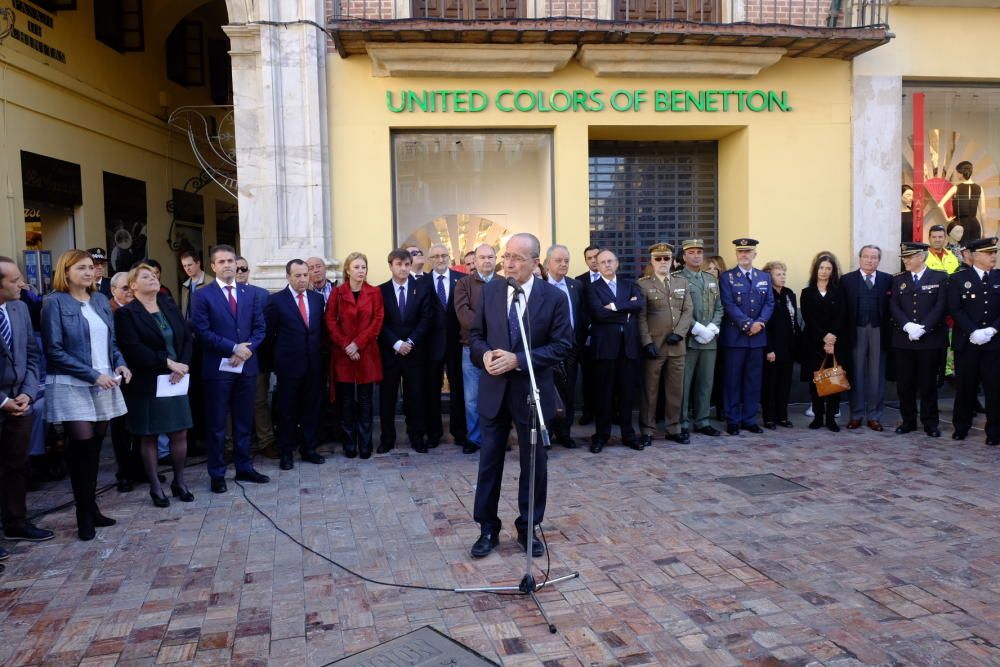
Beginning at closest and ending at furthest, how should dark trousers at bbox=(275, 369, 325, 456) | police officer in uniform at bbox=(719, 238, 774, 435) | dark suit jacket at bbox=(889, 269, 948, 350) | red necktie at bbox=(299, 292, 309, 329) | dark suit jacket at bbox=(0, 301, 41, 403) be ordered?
dark suit jacket at bbox=(0, 301, 41, 403), dark trousers at bbox=(275, 369, 325, 456), red necktie at bbox=(299, 292, 309, 329), dark suit jacket at bbox=(889, 269, 948, 350), police officer in uniform at bbox=(719, 238, 774, 435)

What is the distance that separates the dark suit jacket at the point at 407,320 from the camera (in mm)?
7590

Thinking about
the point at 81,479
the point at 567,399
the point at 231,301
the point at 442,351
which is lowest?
the point at 81,479

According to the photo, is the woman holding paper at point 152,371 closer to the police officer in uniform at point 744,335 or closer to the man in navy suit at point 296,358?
the man in navy suit at point 296,358

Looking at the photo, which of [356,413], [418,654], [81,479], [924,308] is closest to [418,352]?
[356,413]

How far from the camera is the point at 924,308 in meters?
8.12

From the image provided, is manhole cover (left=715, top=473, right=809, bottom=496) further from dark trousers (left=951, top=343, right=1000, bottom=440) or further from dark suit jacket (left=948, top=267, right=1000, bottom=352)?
dark suit jacket (left=948, top=267, right=1000, bottom=352)

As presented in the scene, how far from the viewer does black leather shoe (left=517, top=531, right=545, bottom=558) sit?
4.75m

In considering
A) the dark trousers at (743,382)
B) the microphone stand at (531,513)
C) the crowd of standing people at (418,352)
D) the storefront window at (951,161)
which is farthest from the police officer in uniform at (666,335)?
the storefront window at (951,161)

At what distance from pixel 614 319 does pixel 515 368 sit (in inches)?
126

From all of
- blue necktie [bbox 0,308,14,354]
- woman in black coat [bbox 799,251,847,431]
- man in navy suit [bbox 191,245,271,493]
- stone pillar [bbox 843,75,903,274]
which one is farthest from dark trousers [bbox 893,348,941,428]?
blue necktie [bbox 0,308,14,354]

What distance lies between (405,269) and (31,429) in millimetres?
3570

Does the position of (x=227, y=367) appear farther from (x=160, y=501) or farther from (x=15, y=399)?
(x=15, y=399)

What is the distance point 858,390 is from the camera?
859 centimetres

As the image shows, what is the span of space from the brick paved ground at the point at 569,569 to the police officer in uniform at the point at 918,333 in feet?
4.79
